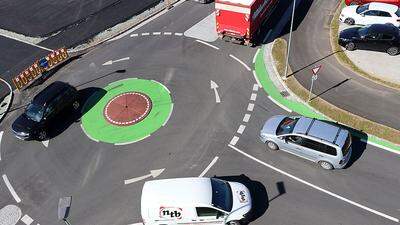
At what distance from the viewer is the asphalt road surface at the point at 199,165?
66.5 feet

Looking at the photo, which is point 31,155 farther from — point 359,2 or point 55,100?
point 359,2

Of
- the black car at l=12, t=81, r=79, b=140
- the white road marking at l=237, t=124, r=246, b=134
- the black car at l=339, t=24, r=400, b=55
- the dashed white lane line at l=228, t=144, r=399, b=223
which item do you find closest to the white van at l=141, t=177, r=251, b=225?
the dashed white lane line at l=228, t=144, r=399, b=223

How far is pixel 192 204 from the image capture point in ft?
60.4

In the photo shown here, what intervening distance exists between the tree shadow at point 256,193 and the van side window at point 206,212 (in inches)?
84.6

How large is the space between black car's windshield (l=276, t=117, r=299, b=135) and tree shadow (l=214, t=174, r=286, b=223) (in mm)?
3072

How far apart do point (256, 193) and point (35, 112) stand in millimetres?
15473

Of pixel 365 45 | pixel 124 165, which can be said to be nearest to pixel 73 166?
pixel 124 165

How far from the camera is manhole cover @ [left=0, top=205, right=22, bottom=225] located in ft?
68.0

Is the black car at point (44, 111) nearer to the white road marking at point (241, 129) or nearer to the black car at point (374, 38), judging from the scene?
the white road marking at point (241, 129)

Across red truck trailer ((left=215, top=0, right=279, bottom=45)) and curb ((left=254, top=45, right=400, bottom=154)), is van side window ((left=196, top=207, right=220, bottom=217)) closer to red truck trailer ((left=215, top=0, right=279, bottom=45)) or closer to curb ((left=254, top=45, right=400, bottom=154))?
curb ((left=254, top=45, right=400, bottom=154))

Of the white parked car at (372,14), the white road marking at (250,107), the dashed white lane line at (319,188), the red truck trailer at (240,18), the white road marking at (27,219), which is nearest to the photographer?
the dashed white lane line at (319,188)

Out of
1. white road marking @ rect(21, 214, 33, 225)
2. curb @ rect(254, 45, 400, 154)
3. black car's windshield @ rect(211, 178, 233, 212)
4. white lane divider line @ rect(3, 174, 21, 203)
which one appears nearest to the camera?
black car's windshield @ rect(211, 178, 233, 212)

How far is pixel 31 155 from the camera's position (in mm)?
24312

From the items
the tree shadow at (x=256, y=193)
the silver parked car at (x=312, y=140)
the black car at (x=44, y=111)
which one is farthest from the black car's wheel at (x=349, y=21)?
the black car at (x=44, y=111)
